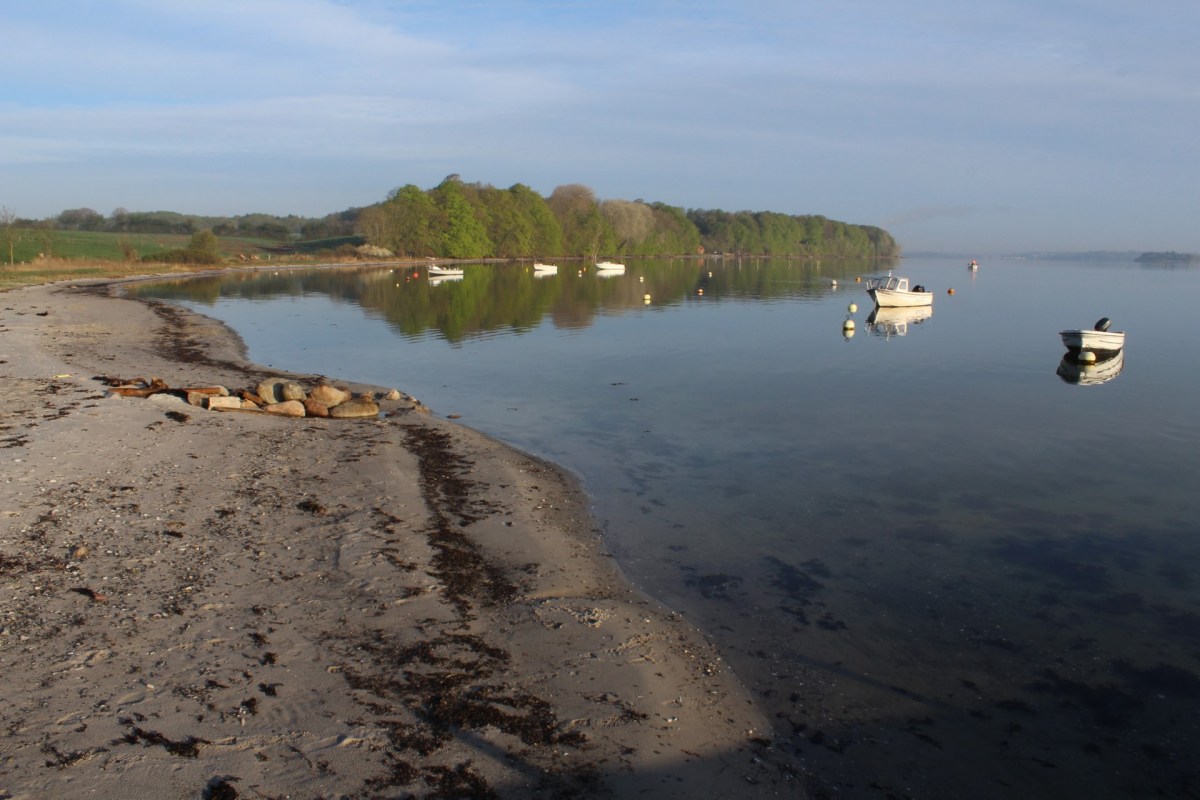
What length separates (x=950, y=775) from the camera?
6.80 metres

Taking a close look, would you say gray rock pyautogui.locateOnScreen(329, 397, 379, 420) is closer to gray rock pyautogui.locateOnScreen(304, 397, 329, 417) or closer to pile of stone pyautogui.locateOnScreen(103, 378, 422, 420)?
pile of stone pyautogui.locateOnScreen(103, 378, 422, 420)

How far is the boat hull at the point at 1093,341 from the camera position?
31484 mm

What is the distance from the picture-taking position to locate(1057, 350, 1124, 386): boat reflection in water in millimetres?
28531

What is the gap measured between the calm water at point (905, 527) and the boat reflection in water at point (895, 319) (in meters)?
9.68

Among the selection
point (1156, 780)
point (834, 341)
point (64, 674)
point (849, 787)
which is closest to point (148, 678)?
point (64, 674)

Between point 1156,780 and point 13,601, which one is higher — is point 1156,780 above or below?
below

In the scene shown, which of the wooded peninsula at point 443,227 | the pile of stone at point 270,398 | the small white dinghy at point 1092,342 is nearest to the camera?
the pile of stone at point 270,398

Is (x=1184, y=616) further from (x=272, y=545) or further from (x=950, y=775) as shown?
(x=272, y=545)

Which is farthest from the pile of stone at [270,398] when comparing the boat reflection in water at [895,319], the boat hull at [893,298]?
the boat hull at [893,298]

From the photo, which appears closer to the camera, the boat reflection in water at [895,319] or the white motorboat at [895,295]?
the boat reflection in water at [895,319]

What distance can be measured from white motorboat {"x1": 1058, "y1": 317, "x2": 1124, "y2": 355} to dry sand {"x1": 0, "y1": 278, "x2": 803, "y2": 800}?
2621cm

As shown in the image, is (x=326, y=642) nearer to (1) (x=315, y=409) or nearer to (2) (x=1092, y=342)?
(1) (x=315, y=409)

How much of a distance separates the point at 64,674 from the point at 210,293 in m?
63.2

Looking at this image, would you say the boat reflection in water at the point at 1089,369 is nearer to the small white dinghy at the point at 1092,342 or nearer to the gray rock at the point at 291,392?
the small white dinghy at the point at 1092,342
